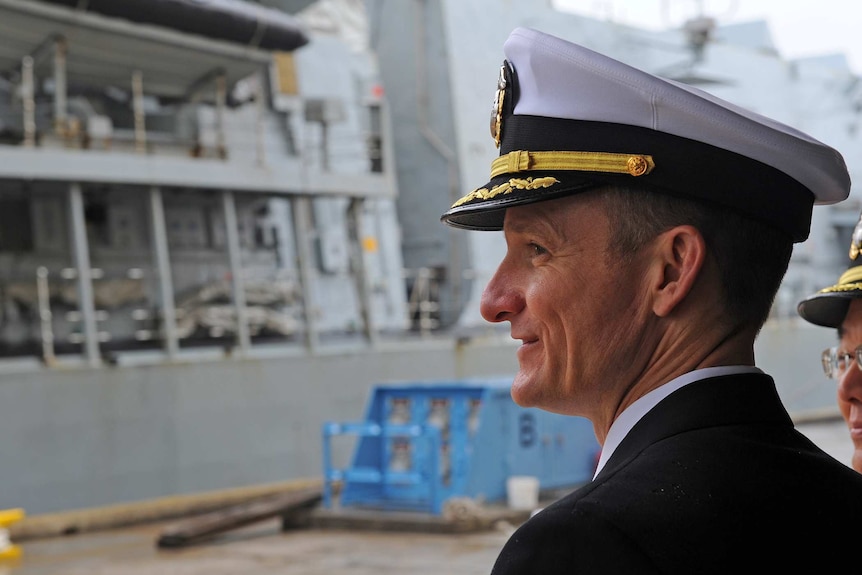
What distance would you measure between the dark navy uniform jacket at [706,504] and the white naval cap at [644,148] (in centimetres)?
19

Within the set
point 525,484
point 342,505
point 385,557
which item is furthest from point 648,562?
point 342,505

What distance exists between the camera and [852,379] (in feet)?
6.89

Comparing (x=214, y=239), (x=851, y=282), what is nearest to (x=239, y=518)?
(x=214, y=239)

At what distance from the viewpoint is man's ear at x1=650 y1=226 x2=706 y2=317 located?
1.00 meters

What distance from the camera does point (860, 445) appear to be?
2.04 m

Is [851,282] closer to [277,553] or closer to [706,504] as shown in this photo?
[706,504]

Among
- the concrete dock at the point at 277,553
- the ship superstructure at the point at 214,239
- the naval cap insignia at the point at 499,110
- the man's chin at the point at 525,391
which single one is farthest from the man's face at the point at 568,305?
the ship superstructure at the point at 214,239

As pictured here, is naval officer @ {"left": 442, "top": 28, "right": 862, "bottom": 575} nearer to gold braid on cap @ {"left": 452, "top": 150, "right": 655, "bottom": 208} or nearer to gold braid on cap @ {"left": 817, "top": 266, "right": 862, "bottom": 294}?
gold braid on cap @ {"left": 452, "top": 150, "right": 655, "bottom": 208}

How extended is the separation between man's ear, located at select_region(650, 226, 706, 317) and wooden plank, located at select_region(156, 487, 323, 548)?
22.5ft

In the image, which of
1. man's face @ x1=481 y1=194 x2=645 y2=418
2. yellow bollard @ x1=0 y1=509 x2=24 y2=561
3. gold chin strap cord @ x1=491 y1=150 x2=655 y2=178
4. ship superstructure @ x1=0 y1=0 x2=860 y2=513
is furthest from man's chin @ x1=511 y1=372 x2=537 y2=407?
ship superstructure @ x1=0 y1=0 x2=860 y2=513

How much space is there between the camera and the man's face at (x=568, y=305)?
3.41 ft

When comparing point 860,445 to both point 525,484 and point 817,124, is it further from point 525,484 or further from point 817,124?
point 817,124

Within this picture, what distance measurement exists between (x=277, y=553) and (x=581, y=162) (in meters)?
6.44

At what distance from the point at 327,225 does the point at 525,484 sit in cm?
539
